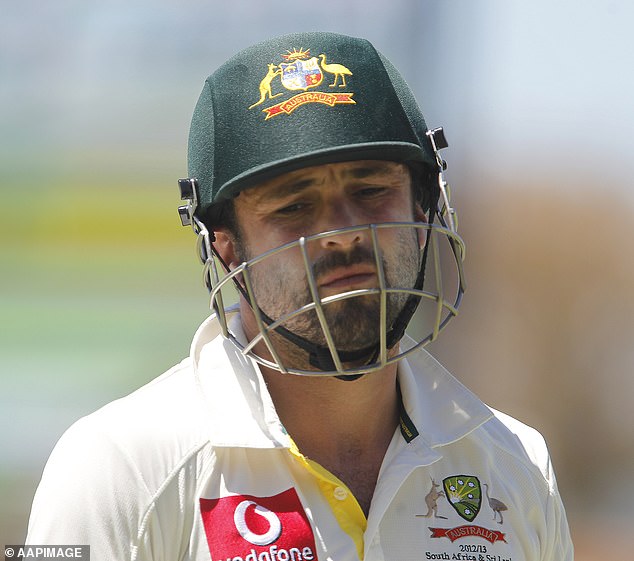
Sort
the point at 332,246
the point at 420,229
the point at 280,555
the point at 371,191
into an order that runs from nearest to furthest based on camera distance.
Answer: the point at 280,555, the point at 332,246, the point at 371,191, the point at 420,229

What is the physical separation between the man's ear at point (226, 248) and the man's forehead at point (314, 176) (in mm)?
137

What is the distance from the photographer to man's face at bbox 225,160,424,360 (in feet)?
5.37

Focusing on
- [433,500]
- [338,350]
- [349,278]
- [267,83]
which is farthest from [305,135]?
[433,500]

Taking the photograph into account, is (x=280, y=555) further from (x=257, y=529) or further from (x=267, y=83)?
(x=267, y=83)

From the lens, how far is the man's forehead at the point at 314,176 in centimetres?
168

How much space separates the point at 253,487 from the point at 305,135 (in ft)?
2.07

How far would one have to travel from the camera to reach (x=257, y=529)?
5.06 ft

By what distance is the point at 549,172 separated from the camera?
6.18 meters

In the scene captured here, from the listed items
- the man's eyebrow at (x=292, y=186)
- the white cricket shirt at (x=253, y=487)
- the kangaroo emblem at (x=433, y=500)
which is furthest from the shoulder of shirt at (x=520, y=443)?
the man's eyebrow at (x=292, y=186)

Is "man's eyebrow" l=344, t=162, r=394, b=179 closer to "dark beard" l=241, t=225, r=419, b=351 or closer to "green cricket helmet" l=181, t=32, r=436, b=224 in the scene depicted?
"green cricket helmet" l=181, t=32, r=436, b=224

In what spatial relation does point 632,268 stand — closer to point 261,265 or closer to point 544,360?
point 544,360

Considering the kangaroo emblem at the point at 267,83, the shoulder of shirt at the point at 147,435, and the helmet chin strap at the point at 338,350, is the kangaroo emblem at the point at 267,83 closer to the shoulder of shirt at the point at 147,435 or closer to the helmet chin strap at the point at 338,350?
the helmet chin strap at the point at 338,350

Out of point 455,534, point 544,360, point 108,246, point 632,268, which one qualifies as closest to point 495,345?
point 544,360

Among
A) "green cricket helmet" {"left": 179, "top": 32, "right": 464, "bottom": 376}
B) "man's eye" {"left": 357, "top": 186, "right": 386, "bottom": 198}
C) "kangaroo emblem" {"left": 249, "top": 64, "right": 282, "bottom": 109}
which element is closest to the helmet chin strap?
"green cricket helmet" {"left": 179, "top": 32, "right": 464, "bottom": 376}
